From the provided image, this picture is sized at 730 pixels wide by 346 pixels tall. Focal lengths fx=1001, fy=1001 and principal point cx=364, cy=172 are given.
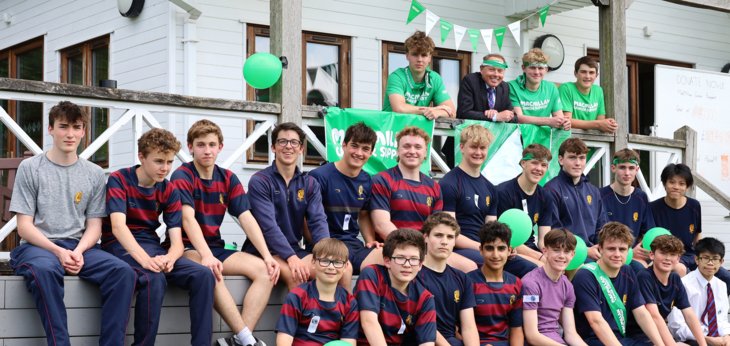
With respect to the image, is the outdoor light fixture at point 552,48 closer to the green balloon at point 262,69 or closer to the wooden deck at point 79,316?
the green balloon at point 262,69

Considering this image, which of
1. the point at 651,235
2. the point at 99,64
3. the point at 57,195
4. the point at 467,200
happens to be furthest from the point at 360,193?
the point at 99,64

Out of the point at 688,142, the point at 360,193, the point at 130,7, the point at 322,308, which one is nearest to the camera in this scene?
the point at 322,308

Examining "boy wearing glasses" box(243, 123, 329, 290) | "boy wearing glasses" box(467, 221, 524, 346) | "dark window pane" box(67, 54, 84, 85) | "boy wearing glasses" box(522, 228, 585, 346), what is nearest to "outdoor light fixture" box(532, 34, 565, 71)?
"dark window pane" box(67, 54, 84, 85)

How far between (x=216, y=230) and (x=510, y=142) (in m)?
3.50

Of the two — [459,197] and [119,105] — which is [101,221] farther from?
[459,197]

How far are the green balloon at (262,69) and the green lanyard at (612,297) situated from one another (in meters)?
2.80

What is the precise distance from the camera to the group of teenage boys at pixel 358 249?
5.97 meters

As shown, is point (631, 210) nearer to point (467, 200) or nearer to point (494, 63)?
point (494, 63)

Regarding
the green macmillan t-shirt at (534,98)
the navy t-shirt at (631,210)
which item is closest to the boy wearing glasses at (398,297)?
the navy t-shirt at (631,210)

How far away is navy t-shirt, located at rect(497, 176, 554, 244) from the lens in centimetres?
797

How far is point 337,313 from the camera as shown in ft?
20.2

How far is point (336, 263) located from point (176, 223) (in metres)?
1.06

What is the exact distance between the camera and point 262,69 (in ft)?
25.1

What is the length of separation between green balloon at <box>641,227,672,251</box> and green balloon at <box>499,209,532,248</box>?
1.57 meters
